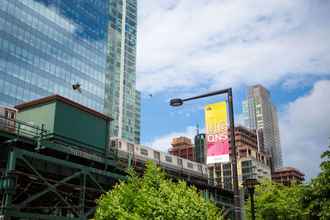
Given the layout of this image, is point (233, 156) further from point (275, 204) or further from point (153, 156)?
point (153, 156)

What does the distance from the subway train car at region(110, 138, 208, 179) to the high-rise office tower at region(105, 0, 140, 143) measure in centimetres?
10024

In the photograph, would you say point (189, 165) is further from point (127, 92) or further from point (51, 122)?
point (127, 92)

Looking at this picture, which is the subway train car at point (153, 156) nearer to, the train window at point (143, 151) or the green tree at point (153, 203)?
the train window at point (143, 151)

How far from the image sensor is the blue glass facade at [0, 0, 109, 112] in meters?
107

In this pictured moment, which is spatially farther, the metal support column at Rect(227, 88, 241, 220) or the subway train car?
the subway train car

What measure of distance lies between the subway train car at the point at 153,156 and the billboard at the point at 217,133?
32.2 m

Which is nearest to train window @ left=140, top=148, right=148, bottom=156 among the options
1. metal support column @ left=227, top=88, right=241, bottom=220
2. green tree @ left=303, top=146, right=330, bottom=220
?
green tree @ left=303, top=146, right=330, bottom=220

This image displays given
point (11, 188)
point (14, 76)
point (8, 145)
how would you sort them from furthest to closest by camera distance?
point (14, 76)
point (8, 145)
point (11, 188)

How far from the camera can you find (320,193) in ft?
94.5

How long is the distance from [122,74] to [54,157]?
15938cm

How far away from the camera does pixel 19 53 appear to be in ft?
360

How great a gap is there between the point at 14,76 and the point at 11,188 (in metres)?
89.4

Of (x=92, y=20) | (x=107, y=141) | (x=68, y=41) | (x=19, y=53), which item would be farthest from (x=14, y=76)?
(x=107, y=141)

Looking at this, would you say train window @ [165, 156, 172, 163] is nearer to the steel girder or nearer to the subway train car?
the subway train car
